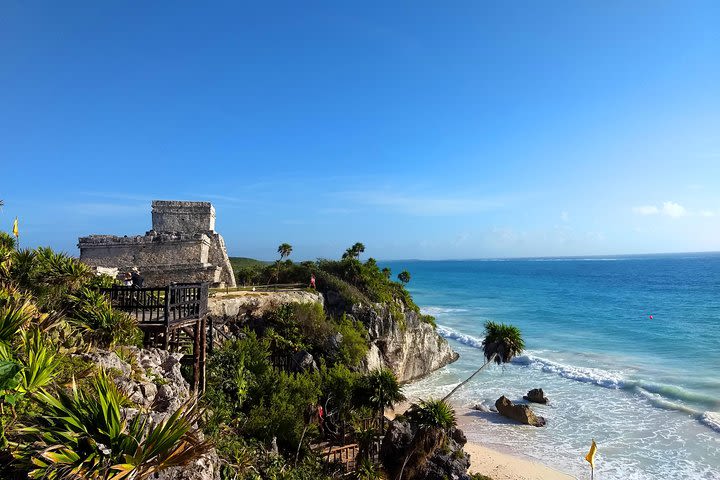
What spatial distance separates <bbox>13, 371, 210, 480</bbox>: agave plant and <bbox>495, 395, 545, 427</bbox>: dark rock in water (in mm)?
22326

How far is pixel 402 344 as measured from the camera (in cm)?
3061

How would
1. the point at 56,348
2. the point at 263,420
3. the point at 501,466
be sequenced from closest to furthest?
the point at 56,348 < the point at 263,420 < the point at 501,466

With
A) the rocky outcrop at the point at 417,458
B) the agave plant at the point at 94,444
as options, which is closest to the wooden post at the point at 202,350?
the agave plant at the point at 94,444

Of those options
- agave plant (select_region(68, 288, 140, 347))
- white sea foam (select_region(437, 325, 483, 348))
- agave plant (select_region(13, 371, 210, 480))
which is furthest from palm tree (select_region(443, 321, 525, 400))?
white sea foam (select_region(437, 325, 483, 348))

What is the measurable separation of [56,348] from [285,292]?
19.0 metres

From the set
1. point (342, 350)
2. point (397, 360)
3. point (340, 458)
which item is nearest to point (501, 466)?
point (340, 458)

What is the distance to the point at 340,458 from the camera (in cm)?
1686

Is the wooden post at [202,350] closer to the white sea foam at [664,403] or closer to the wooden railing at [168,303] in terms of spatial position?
the wooden railing at [168,303]

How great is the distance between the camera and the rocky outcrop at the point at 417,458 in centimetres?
1565

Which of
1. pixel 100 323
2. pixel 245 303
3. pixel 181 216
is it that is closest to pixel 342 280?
pixel 245 303

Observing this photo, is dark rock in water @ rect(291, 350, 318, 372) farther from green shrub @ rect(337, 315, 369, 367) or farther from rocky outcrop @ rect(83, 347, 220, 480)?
rocky outcrop @ rect(83, 347, 220, 480)

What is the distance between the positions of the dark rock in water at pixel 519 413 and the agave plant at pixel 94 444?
22326mm

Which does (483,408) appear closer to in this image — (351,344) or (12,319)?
(351,344)

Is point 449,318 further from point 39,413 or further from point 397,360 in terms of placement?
point 39,413
